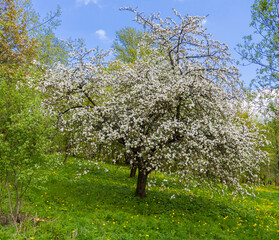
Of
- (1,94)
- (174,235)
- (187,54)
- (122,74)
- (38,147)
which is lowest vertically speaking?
(174,235)

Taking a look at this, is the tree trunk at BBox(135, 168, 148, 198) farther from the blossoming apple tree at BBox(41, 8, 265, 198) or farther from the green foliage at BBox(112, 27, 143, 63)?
the green foliage at BBox(112, 27, 143, 63)

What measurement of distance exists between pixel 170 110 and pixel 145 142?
7.66 ft

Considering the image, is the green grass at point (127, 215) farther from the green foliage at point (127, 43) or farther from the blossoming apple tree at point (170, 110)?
the green foliage at point (127, 43)

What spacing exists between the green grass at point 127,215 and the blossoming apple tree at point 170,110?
1.74 m

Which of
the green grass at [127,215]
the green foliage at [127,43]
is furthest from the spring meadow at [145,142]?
the green foliage at [127,43]

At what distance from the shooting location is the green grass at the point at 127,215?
8047 mm

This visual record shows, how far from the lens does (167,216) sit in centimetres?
1081

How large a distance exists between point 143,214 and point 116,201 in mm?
1843

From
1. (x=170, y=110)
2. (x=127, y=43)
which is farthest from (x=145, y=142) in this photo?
(x=127, y=43)

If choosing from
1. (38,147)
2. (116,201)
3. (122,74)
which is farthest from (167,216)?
(122,74)

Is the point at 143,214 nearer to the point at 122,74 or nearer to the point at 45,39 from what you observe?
the point at 122,74

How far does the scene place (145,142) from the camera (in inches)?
369

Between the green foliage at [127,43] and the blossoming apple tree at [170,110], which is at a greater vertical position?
the green foliage at [127,43]

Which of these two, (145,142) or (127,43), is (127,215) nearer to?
(145,142)
